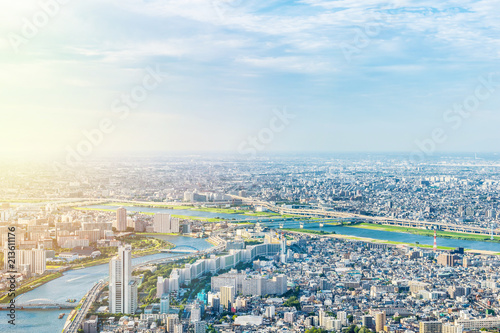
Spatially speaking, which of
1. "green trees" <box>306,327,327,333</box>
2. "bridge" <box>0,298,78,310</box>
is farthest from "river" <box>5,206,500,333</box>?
"green trees" <box>306,327,327,333</box>

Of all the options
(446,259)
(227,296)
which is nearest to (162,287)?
(227,296)

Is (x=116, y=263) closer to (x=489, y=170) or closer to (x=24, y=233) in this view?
(x=24, y=233)

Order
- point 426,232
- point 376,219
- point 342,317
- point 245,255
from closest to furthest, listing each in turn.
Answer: point 342,317, point 245,255, point 426,232, point 376,219

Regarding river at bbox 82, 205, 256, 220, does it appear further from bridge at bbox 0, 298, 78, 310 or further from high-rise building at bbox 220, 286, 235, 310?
bridge at bbox 0, 298, 78, 310

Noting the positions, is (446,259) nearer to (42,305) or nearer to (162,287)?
(162,287)

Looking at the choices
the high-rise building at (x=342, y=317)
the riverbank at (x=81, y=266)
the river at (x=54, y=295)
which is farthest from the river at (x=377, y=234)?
the high-rise building at (x=342, y=317)

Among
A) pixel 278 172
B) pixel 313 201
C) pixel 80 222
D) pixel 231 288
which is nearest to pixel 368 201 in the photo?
pixel 313 201
